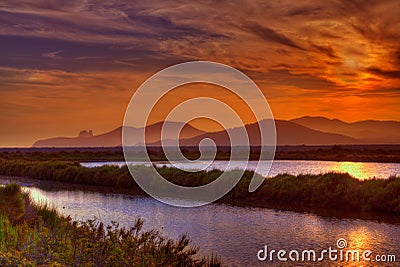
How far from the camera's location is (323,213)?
2366cm

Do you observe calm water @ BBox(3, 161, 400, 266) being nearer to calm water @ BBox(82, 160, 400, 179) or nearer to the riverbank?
the riverbank

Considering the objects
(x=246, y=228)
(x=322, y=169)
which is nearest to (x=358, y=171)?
(x=322, y=169)

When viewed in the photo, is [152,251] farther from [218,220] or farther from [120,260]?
[218,220]

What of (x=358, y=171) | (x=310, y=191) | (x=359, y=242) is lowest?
(x=359, y=242)

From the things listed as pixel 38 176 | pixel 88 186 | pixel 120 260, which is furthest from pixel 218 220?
pixel 38 176

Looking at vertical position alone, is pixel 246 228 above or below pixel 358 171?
below

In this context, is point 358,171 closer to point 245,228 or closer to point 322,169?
point 322,169

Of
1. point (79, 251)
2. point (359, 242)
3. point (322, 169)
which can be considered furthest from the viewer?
point (322, 169)

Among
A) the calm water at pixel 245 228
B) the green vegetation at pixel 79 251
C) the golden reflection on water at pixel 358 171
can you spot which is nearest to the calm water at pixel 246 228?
the calm water at pixel 245 228

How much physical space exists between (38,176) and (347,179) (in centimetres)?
3340

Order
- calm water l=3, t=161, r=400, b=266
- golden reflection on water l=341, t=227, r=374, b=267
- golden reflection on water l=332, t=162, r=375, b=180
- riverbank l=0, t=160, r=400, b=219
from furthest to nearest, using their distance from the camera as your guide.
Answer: golden reflection on water l=332, t=162, r=375, b=180 < riverbank l=0, t=160, r=400, b=219 < calm water l=3, t=161, r=400, b=266 < golden reflection on water l=341, t=227, r=374, b=267

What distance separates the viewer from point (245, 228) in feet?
63.8

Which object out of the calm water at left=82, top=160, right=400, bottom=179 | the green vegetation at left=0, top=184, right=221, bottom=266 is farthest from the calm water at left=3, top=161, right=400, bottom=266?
the calm water at left=82, top=160, right=400, bottom=179

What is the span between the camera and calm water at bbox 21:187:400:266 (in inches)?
622
